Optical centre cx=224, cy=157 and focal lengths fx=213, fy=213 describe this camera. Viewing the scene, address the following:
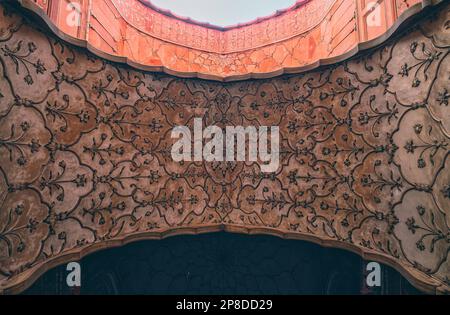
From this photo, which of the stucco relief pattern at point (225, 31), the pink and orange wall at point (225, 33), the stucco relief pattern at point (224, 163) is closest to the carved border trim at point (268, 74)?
the stucco relief pattern at point (224, 163)

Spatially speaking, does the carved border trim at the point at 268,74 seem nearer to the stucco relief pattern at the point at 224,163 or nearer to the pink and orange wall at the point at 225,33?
the stucco relief pattern at the point at 224,163

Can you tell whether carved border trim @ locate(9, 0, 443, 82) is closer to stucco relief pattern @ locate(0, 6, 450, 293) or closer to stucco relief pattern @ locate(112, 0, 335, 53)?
stucco relief pattern @ locate(0, 6, 450, 293)

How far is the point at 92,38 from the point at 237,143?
3239 millimetres

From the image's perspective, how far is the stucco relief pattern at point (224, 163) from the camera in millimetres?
1829

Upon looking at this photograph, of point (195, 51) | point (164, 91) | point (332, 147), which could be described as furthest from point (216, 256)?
point (195, 51)

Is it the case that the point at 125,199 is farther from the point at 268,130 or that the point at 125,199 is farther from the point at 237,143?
the point at 268,130

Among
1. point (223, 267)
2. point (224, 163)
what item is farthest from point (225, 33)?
point (223, 267)

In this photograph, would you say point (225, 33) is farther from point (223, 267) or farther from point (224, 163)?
point (223, 267)

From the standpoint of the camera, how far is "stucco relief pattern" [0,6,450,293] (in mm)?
1829

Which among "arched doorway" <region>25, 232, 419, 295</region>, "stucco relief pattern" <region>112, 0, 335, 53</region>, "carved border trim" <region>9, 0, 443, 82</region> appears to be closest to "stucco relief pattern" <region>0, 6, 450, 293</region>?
"carved border trim" <region>9, 0, 443, 82</region>

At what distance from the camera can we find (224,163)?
11.3 ft

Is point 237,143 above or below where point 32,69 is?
below

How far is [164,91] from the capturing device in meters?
2.99

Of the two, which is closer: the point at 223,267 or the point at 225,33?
the point at 223,267
